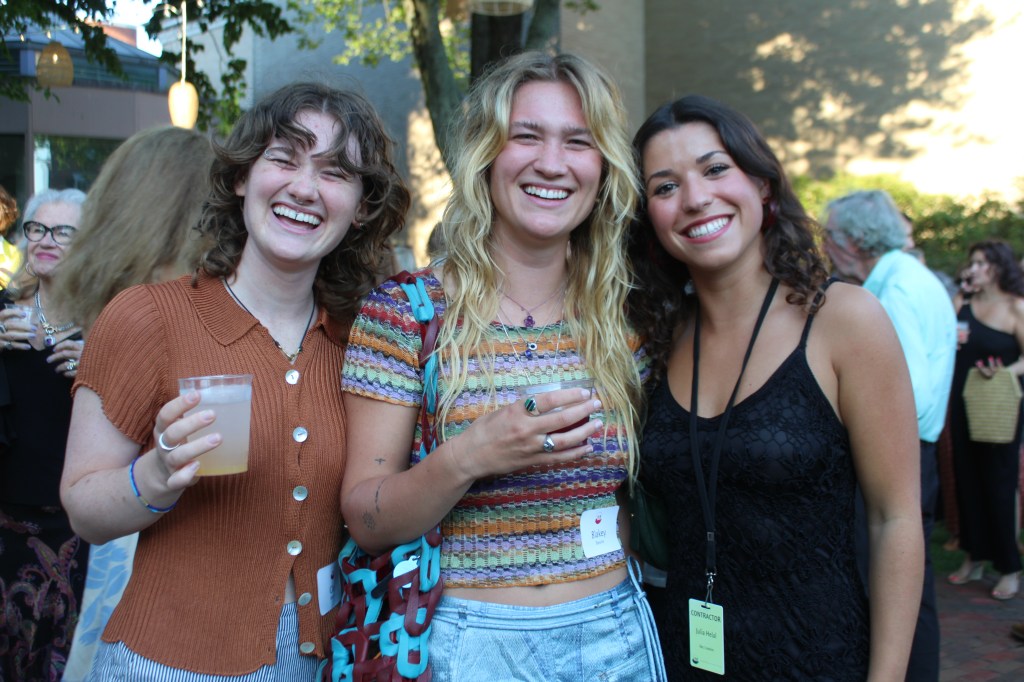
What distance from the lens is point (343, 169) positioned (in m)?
2.31

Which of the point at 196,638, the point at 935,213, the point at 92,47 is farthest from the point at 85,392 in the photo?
the point at 935,213

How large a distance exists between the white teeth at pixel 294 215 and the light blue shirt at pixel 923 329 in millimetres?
3593

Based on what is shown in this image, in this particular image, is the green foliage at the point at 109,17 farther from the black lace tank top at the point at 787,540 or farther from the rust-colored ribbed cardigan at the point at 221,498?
the black lace tank top at the point at 787,540

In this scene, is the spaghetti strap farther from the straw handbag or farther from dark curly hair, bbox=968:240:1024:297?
dark curly hair, bbox=968:240:1024:297

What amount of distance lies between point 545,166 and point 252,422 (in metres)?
1.00

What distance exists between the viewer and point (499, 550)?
2148mm

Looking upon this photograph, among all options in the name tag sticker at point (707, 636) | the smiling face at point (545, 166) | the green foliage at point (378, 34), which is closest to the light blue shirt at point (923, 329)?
the name tag sticker at point (707, 636)

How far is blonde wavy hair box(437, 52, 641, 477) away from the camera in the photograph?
92.4 inches

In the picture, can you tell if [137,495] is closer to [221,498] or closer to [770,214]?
[221,498]

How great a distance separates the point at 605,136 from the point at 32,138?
10.5m

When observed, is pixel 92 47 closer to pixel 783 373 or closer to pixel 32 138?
pixel 32 138

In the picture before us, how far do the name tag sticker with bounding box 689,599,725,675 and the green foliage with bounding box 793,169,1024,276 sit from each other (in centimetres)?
925

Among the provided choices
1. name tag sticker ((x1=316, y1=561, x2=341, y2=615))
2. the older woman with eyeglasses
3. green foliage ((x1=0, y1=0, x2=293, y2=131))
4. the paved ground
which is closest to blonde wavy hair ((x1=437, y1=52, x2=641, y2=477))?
name tag sticker ((x1=316, y1=561, x2=341, y2=615))

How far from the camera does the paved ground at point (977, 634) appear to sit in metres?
5.16
